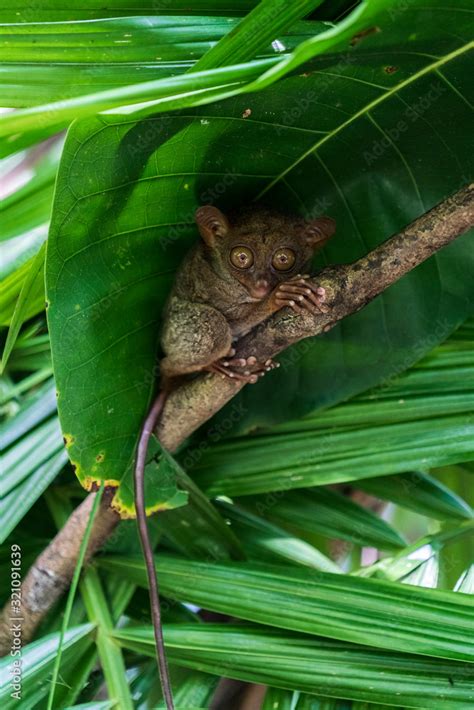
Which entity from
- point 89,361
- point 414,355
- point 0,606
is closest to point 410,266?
point 414,355

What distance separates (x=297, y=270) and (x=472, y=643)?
3.80 feet

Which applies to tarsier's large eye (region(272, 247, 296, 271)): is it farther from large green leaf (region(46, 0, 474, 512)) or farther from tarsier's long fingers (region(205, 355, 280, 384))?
tarsier's long fingers (region(205, 355, 280, 384))

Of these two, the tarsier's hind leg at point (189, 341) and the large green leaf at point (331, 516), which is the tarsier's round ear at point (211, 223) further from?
the large green leaf at point (331, 516)

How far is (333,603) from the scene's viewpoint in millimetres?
2012

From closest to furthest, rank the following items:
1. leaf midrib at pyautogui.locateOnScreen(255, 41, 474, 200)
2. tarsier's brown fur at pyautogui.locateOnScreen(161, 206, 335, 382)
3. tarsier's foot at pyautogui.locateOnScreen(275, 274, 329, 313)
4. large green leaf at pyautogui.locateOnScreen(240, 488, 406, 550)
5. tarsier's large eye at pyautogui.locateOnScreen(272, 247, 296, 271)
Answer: leaf midrib at pyautogui.locateOnScreen(255, 41, 474, 200)
tarsier's foot at pyautogui.locateOnScreen(275, 274, 329, 313)
tarsier's brown fur at pyautogui.locateOnScreen(161, 206, 335, 382)
tarsier's large eye at pyautogui.locateOnScreen(272, 247, 296, 271)
large green leaf at pyautogui.locateOnScreen(240, 488, 406, 550)

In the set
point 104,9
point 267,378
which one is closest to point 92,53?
point 104,9

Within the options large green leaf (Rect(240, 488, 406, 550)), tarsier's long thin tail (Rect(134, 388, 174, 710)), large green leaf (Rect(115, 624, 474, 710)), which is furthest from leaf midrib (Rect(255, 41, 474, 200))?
large green leaf (Rect(115, 624, 474, 710))

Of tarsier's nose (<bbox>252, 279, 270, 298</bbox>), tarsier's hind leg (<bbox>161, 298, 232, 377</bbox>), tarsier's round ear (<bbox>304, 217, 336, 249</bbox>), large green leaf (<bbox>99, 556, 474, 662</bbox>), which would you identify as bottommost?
large green leaf (<bbox>99, 556, 474, 662</bbox>)

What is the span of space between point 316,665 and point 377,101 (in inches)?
56.8

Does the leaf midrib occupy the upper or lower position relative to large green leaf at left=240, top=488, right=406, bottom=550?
upper

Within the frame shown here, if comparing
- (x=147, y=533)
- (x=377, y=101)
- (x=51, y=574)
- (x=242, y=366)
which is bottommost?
(x=51, y=574)

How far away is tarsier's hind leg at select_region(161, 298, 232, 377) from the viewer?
2.24 m

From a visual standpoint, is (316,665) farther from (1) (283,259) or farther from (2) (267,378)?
(1) (283,259)

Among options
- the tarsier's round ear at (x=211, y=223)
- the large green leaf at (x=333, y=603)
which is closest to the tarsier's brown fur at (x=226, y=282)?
the tarsier's round ear at (x=211, y=223)
